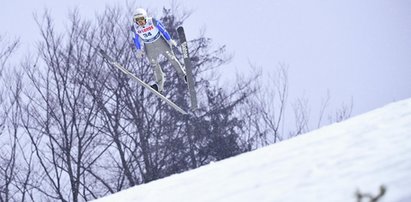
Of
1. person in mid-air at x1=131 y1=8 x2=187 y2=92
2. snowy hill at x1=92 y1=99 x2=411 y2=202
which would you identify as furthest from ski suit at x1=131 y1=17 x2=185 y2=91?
snowy hill at x1=92 y1=99 x2=411 y2=202

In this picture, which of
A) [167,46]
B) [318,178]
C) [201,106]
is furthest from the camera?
[201,106]

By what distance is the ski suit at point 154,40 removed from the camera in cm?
866

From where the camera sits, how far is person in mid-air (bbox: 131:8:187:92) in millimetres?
8469

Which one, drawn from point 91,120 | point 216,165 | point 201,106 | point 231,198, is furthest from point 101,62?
point 231,198

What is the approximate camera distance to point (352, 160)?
12.3 feet

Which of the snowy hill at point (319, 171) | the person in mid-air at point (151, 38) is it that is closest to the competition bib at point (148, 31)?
the person in mid-air at point (151, 38)

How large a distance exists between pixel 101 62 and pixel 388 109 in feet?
44.5

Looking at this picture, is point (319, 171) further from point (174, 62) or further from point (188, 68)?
point (188, 68)

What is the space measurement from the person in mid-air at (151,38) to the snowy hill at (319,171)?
4.10 metres

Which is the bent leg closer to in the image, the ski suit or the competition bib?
the ski suit

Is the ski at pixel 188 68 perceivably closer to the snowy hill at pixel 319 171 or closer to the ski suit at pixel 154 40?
the ski suit at pixel 154 40

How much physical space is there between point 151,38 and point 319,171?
6.03m

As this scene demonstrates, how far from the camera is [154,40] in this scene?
8945 millimetres

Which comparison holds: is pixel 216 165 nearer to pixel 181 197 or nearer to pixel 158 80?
pixel 181 197
